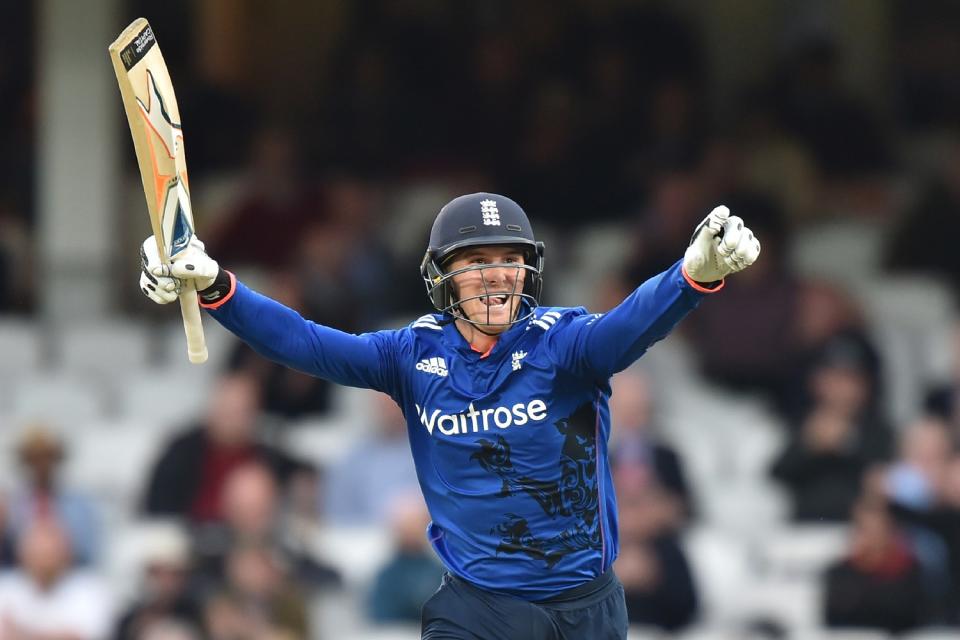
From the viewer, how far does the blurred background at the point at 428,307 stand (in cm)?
846

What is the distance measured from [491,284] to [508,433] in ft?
1.26

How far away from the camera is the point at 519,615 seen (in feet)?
15.9

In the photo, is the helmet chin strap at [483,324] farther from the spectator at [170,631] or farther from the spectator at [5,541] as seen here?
the spectator at [5,541]

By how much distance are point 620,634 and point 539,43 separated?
7441mm

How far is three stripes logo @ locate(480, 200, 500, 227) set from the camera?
495cm

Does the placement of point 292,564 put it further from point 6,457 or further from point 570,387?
point 570,387

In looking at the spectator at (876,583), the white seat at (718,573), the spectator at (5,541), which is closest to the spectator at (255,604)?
the spectator at (5,541)

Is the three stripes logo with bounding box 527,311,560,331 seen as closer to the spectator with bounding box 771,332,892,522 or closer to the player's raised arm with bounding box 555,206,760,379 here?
the player's raised arm with bounding box 555,206,760,379

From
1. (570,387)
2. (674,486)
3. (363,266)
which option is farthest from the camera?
(363,266)

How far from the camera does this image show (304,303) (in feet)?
33.5

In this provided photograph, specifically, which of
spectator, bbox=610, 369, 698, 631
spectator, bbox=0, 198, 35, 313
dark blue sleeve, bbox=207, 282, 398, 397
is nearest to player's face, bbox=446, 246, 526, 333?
dark blue sleeve, bbox=207, 282, 398, 397

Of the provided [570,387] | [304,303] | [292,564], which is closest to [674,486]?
[292,564]

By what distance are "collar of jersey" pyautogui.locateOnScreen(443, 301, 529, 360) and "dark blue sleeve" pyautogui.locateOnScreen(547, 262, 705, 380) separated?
0.27 ft

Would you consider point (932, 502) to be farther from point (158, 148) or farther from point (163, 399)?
point (158, 148)
